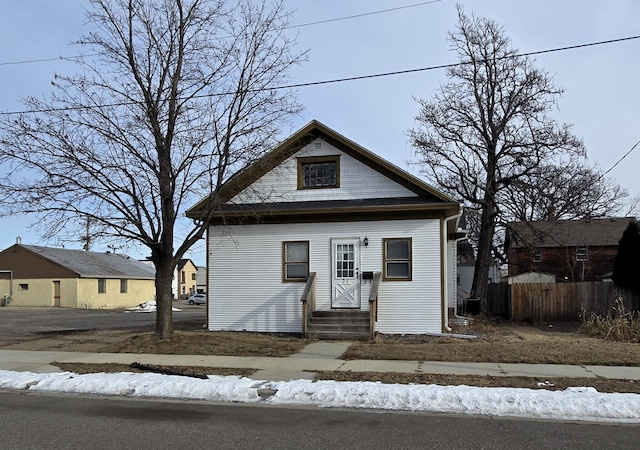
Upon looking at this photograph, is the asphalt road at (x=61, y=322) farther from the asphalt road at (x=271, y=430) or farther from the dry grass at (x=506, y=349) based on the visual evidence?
the asphalt road at (x=271, y=430)

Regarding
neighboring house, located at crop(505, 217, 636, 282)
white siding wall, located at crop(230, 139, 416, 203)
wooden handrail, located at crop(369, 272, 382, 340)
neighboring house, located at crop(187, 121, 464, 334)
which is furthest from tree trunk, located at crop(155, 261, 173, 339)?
neighboring house, located at crop(505, 217, 636, 282)

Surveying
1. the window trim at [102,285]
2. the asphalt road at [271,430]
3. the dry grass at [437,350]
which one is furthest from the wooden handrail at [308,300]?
the window trim at [102,285]

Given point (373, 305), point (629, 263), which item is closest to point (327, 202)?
point (373, 305)

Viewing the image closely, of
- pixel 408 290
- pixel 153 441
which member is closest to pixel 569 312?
pixel 408 290

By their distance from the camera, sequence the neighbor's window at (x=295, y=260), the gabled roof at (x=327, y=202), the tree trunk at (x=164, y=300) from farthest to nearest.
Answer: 1. the neighbor's window at (x=295, y=260)
2. the gabled roof at (x=327, y=202)
3. the tree trunk at (x=164, y=300)

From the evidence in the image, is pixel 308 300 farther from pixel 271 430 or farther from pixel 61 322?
pixel 61 322

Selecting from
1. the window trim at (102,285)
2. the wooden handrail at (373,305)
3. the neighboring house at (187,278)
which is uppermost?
the wooden handrail at (373,305)

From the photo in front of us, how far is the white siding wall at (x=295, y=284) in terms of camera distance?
52.8 ft

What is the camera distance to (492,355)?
39.1 ft

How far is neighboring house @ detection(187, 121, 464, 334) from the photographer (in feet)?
52.9

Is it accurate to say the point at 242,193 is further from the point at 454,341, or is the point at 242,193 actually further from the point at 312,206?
the point at 454,341

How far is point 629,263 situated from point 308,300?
39.4ft

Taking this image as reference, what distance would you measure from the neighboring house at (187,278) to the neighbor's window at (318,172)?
242 feet

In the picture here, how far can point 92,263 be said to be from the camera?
49188 millimetres
